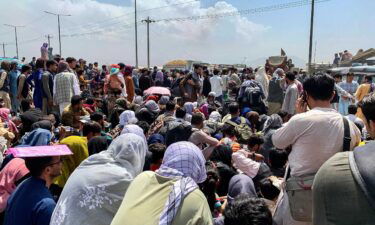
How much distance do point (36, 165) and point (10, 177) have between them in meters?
0.85

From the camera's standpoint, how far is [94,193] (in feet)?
8.58

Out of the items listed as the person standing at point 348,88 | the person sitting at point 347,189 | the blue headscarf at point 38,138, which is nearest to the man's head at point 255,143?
the blue headscarf at point 38,138

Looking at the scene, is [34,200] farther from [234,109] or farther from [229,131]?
[234,109]

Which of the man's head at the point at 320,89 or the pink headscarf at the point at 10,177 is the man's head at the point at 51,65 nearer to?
the pink headscarf at the point at 10,177

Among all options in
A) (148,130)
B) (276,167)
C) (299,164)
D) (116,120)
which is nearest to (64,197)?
(299,164)

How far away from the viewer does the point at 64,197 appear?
262 cm

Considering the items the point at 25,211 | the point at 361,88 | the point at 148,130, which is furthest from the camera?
→ the point at 361,88

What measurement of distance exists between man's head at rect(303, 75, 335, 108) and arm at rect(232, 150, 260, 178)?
158 cm

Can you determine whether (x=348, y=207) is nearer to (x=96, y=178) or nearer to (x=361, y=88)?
(x=96, y=178)

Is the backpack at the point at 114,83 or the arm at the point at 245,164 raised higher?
the backpack at the point at 114,83

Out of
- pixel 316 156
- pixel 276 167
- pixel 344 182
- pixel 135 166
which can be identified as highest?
pixel 344 182

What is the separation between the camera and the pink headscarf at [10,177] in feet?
10.8

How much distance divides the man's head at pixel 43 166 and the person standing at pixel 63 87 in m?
4.99

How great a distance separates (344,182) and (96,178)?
1811mm
